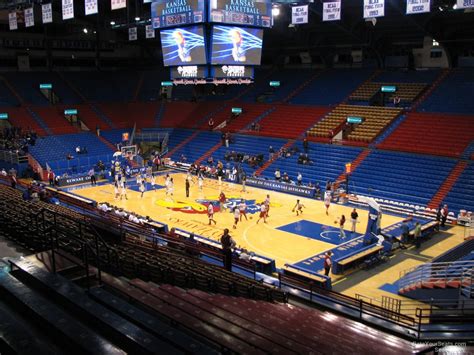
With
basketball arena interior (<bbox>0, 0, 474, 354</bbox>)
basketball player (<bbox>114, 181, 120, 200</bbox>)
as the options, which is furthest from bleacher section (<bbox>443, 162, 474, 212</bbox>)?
basketball player (<bbox>114, 181, 120, 200</bbox>)

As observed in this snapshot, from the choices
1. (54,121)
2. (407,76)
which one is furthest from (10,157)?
(407,76)

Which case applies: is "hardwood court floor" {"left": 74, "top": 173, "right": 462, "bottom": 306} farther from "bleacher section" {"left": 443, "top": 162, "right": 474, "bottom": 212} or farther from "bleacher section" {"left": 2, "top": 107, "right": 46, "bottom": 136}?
"bleacher section" {"left": 2, "top": 107, "right": 46, "bottom": 136}

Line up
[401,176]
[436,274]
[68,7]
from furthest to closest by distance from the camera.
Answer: [401,176] → [68,7] → [436,274]

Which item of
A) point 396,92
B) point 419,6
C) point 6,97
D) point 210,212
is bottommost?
point 210,212

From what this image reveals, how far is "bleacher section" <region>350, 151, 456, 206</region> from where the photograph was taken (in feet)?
101

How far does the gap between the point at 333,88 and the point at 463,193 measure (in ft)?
69.9

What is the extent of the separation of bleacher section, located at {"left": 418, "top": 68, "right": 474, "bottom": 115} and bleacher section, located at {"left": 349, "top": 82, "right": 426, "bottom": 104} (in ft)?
4.77

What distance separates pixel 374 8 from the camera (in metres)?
24.2

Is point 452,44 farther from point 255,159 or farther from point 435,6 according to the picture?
point 255,159

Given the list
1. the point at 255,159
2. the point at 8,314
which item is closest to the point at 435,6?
the point at 255,159

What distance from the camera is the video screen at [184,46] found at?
21734mm

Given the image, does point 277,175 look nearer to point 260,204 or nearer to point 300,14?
point 260,204

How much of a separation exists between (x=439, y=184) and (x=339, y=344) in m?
24.6

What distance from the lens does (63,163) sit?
137 feet
